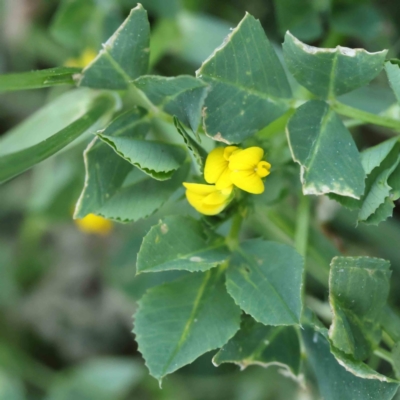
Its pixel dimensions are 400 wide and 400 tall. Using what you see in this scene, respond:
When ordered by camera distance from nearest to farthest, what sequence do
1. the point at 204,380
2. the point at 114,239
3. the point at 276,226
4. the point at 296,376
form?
the point at 296,376 → the point at 276,226 → the point at 204,380 → the point at 114,239

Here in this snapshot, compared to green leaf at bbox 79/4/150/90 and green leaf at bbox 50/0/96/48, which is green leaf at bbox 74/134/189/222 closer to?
green leaf at bbox 79/4/150/90

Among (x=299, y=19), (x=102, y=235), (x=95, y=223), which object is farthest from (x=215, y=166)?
(x=102, y=235)

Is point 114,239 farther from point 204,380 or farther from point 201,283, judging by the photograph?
point 201,283

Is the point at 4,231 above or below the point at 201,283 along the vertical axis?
below

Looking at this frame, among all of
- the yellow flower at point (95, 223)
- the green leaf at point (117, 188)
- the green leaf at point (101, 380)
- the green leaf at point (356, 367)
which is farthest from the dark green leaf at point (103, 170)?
the green leaf at point (101, 380)

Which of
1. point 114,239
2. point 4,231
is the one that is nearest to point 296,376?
point 114,239

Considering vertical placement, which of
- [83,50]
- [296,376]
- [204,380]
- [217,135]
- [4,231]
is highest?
[217,135]

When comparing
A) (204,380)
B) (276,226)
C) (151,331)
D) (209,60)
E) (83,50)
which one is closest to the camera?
(209,60)

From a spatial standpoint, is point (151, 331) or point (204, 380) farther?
point (204, 380)

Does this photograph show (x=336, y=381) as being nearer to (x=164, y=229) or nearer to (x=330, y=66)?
(x=164, y=229)
